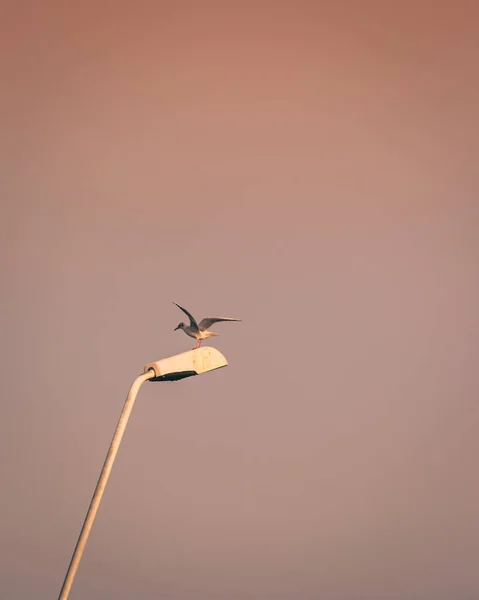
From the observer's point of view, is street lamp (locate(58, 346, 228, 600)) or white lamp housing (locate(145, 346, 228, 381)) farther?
white lamp housing (locate(145, 346, 228, 381))

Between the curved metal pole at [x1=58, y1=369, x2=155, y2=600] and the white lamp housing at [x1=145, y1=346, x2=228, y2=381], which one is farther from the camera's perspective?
the white lamp housing at [x1=145, y1=346, x2=228, y2=381]

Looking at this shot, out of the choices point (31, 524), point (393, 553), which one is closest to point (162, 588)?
point (31, 524)

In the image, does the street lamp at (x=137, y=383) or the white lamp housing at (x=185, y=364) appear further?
the white lamp housing at (x=185, y=364)

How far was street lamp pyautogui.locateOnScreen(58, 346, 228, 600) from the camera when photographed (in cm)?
181

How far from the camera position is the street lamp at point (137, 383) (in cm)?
181

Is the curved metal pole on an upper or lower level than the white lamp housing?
lower

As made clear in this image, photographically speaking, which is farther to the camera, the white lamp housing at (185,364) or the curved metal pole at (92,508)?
the white lamp housing at (185,364)

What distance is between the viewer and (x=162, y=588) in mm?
6102

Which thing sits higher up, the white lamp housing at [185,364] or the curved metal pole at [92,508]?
the white lamp housing at [185,364]

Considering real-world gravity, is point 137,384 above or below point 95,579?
above

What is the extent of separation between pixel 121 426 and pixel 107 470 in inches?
3.4

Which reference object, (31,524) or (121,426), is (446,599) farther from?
(121,426)

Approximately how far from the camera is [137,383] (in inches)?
74.4

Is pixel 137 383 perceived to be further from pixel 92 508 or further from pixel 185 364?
pixel 92 508
